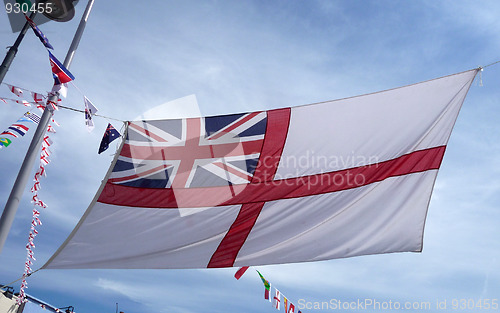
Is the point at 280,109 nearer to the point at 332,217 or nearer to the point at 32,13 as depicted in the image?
the point at 332,217

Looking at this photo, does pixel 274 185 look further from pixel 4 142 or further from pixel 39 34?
pixel 4 142

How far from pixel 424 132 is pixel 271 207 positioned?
2071 mm

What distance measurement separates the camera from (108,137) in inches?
209

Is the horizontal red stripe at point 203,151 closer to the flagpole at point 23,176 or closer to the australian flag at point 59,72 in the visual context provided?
the flagpole at point 23,176

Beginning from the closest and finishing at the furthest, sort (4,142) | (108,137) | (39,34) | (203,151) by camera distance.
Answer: (39,34)
(203,151)
(108,137)
(4,142)

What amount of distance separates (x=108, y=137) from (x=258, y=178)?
2122 millimetres

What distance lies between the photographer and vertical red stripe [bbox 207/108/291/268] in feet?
15.5

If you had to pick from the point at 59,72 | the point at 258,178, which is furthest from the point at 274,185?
the point at 59,72

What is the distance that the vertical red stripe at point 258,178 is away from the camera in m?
4.71

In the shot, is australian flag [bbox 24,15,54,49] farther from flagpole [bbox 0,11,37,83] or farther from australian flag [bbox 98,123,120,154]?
australian flag [bbox 98,123,120,154]

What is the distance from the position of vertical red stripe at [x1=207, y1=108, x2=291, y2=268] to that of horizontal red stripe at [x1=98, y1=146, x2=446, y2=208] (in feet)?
0.41

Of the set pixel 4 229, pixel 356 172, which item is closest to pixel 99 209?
pixel 4 229

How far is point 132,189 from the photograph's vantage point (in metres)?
5.01

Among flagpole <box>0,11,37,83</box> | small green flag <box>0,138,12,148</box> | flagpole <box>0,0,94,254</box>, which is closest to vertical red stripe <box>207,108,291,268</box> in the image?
flagpole <box>0,0,94,254</box>
